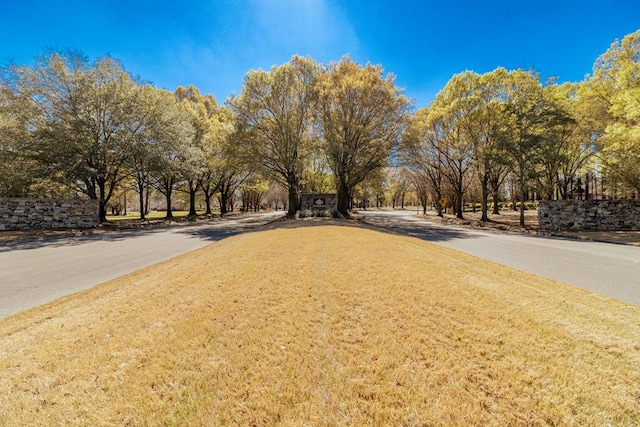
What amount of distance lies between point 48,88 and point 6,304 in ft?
65.8

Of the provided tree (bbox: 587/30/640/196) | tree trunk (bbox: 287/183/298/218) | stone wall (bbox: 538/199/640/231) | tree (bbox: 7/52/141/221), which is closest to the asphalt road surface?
tree (bbox: 587/30/640/196)

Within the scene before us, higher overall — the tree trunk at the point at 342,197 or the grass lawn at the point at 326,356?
the tree trunk at the point at 342,197

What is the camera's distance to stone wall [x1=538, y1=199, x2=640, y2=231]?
16.3 meters

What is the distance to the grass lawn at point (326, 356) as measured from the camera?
208cm

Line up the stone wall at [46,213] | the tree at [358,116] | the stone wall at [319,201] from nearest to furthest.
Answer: the stone wall at [46,213]
the tree at [358,116]
the stone wall at [319,201]

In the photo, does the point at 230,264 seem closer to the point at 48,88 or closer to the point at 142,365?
the point at 142,365

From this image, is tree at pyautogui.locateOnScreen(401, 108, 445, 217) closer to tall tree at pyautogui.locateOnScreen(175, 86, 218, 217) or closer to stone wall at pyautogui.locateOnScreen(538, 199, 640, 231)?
stone wall at pyautogui.locateOnScreen(538, 199, 640, 231)

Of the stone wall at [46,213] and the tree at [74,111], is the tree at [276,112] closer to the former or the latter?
the tree at [74,111]

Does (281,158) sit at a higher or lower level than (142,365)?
higher

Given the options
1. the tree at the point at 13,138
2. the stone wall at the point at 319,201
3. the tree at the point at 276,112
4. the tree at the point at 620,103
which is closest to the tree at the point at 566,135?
the tree at the point at 620,103

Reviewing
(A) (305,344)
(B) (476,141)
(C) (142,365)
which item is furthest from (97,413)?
(B) (476,141)

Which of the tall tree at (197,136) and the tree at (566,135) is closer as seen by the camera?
the tree at (566,135)

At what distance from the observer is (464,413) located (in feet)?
6.70

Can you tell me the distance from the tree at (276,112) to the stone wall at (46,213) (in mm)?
11792
